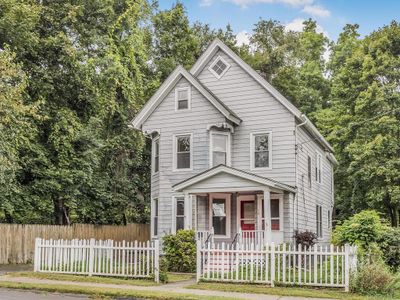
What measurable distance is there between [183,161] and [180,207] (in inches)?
78.5

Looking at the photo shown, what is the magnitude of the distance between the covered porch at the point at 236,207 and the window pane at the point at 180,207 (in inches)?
28.8

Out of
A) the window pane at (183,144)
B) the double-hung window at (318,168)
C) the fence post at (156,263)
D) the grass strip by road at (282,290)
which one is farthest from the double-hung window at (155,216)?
the grass strip by road at (282,290)

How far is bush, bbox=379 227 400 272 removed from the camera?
623 inches

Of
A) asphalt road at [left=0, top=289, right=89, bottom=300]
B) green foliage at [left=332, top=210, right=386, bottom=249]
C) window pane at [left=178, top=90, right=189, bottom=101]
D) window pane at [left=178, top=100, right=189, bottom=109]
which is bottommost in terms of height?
asphalt road at [left=0, top=289, right=89, bottom=300]

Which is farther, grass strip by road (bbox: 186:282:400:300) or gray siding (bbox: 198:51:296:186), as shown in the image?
gray siding (bbox: 198:51:296:186)

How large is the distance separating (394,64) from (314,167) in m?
11.9

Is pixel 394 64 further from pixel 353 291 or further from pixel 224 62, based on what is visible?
pixel 353 291

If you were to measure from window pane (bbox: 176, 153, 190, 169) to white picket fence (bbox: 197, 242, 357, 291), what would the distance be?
6772 millimetres

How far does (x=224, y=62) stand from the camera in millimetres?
21375

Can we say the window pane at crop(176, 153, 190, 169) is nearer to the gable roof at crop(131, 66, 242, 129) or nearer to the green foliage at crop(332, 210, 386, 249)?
the gable roof at crop(131, 66, 242, 129)

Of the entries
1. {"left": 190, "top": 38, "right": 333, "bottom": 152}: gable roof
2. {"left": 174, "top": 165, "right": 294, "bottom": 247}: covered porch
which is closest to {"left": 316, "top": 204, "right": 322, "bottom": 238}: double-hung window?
{"left": 190, "top": 38, "right": 333, "bottom": 152}: gable roof

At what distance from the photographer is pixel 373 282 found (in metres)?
11.8

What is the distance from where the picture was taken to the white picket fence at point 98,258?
1405 centimetres

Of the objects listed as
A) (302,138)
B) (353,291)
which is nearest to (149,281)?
(353,291)
